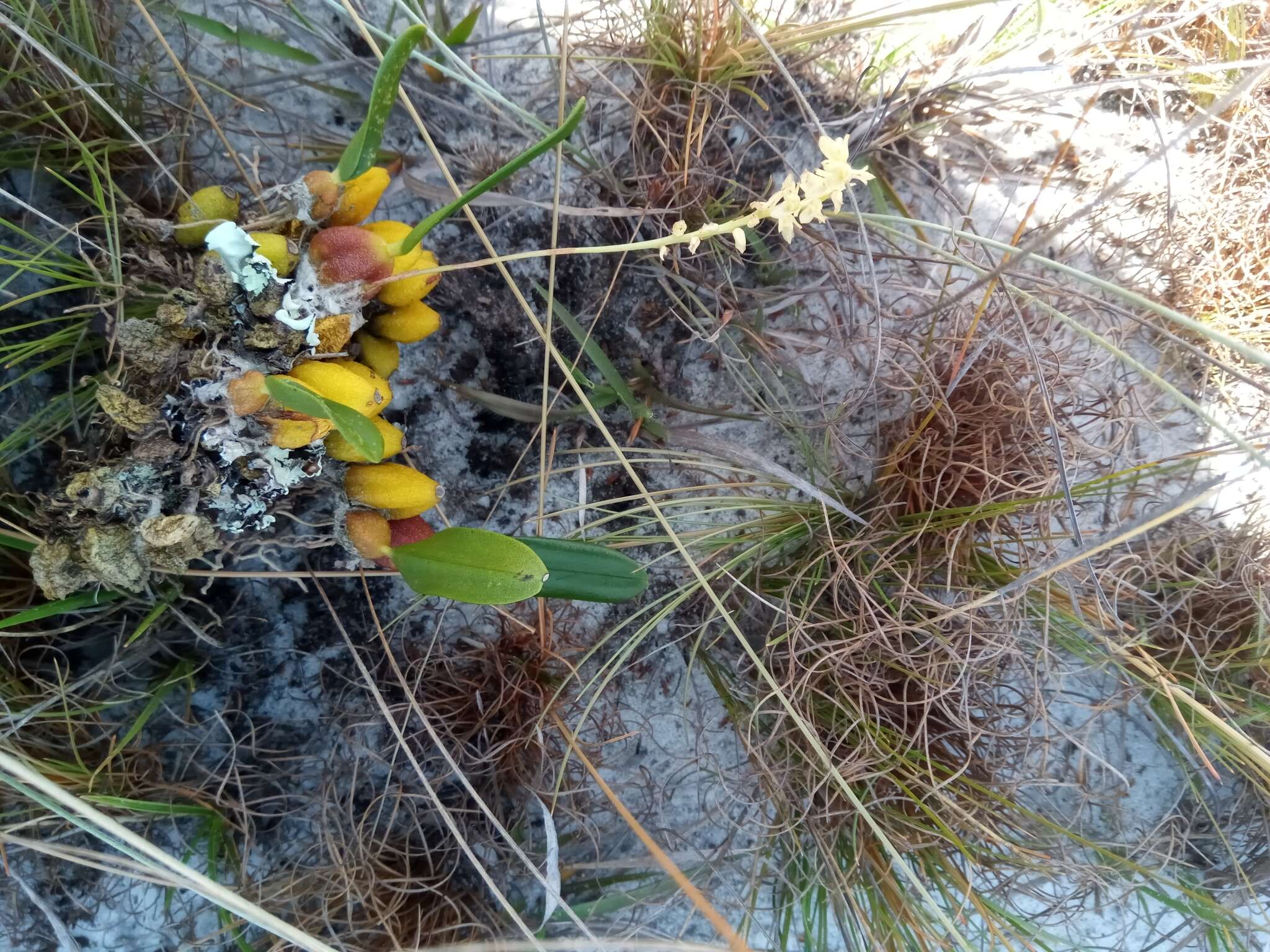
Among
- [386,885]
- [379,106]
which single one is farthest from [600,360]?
[386,885]

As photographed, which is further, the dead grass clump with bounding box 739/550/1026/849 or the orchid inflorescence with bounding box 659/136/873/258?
the dead grass clump with bounding box 739/550/1026/849

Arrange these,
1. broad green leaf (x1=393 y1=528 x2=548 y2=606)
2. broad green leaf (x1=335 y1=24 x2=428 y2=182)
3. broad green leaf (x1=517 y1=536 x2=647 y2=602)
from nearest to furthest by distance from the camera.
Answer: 1. broad green leaf (x1=335 y1=24 x2=428 y2=182)
2. broad green leaf (x1=393 y1=528 x2=548 y2=606)
3. broad green leaf (x1=517 y1=536 x2=647 y2=602)

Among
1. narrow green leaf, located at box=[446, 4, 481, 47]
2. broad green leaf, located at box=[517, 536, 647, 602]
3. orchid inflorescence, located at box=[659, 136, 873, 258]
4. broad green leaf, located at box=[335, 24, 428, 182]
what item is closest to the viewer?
orchid inflorescence, located at box=[659, 136, 873, 258]

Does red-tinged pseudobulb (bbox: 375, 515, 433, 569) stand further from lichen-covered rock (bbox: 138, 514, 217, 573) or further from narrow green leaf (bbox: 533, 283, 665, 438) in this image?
narrow green leaf (bbox: 533, 283, 665, 438)

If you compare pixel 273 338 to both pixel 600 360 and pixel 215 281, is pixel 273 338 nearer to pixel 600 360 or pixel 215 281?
pixel 215 281

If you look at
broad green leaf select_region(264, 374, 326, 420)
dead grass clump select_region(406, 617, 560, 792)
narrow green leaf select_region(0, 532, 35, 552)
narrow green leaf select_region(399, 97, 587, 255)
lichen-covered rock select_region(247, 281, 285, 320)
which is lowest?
dead grass clump select_region(406, 617, 560, 792)

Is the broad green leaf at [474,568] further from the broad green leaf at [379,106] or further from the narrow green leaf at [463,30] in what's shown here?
the narrow green leaf at [463,30]

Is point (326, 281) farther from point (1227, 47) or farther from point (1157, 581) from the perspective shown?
point (1227, 47)

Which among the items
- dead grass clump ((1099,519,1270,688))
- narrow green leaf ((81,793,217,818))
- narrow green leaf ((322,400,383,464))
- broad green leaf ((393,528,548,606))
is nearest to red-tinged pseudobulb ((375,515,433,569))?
broad green leaf ((393,528,548,606))
